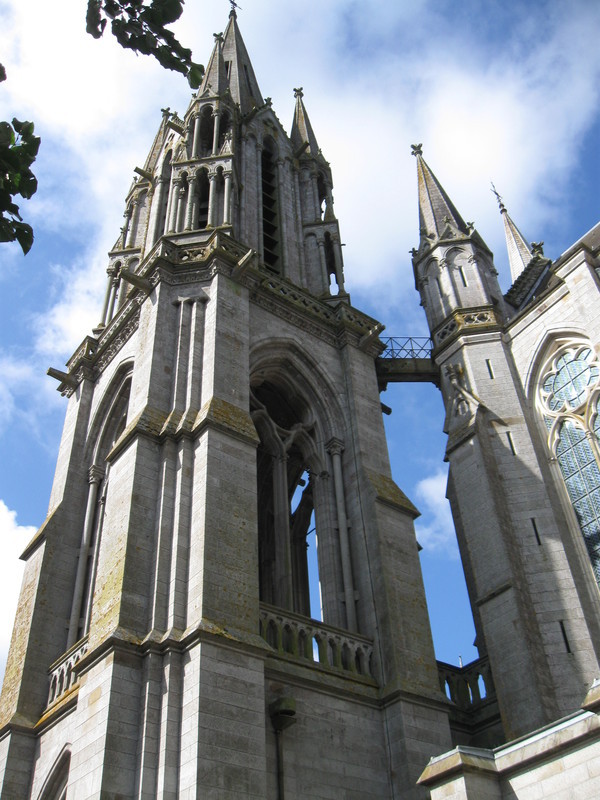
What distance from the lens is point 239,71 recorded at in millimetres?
30062

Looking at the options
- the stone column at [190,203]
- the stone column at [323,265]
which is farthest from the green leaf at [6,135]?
the stone column at [323,265]

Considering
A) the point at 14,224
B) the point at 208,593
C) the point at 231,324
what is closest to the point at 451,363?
the point at 231,324

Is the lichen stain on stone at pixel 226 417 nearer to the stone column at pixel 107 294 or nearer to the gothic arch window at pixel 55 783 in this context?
the gothic arch window at pixel 55 783

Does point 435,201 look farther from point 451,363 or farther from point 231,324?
point 231,324

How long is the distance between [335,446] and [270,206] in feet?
34.1

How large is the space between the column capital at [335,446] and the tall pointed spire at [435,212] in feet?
28.2

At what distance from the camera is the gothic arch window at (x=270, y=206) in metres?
24.0

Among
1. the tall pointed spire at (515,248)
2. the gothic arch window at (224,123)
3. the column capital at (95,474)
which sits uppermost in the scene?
the tall pointed spire at (515,248)

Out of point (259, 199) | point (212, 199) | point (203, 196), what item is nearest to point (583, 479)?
point (212, 199)

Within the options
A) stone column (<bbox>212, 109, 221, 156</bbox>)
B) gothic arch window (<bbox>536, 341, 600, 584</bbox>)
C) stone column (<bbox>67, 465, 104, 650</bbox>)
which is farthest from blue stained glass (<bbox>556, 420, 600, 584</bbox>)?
stone column (<bbox>212, 109, 221, 156</bbox>)

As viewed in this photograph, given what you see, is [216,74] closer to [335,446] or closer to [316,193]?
[316,193]

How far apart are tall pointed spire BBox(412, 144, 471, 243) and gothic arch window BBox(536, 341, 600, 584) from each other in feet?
21.9

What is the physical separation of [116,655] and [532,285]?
18.3 metres

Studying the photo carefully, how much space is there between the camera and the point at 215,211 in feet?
71.1
